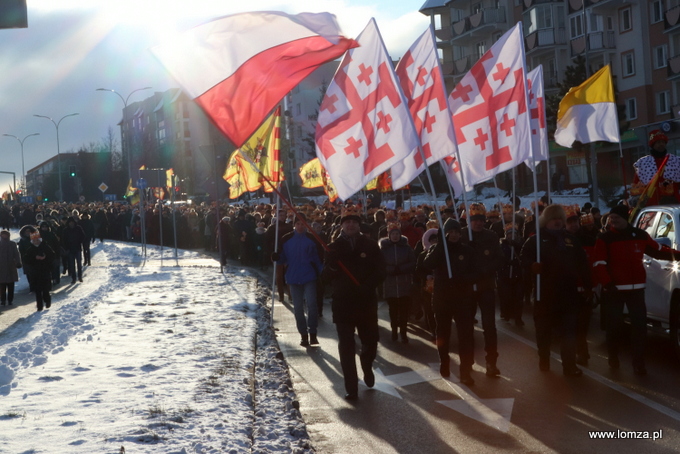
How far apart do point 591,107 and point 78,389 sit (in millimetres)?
11555

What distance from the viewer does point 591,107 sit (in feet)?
56.2

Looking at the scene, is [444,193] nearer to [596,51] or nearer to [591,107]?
[596,51]

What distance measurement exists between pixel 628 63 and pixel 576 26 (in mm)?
4978

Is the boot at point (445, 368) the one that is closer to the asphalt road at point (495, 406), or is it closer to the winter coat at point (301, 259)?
the asphalt road at point (495, 406)

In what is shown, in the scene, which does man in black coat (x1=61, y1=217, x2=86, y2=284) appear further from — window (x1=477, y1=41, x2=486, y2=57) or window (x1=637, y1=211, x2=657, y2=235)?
window (x1=477, y1=41, x2=486, y2=57)

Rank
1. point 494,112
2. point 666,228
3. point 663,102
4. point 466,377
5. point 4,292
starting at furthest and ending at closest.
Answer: point 663,102, point 4,292, point 494,112, point 666,228, point 466,377

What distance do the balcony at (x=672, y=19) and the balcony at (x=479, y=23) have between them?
17987 mm

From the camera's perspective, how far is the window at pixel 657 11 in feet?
156

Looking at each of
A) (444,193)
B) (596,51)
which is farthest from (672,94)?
(444,193)

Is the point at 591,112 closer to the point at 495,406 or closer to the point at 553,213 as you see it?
the point at 553,213

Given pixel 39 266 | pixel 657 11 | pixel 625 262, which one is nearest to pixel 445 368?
pixel 625 262

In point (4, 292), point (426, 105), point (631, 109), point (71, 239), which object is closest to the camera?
point (426, 105)

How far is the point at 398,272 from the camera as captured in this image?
12.3 metres

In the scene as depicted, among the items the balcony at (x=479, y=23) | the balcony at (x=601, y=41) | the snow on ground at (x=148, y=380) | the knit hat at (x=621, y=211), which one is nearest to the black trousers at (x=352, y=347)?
the snow on ground at (x=148, y=380)
